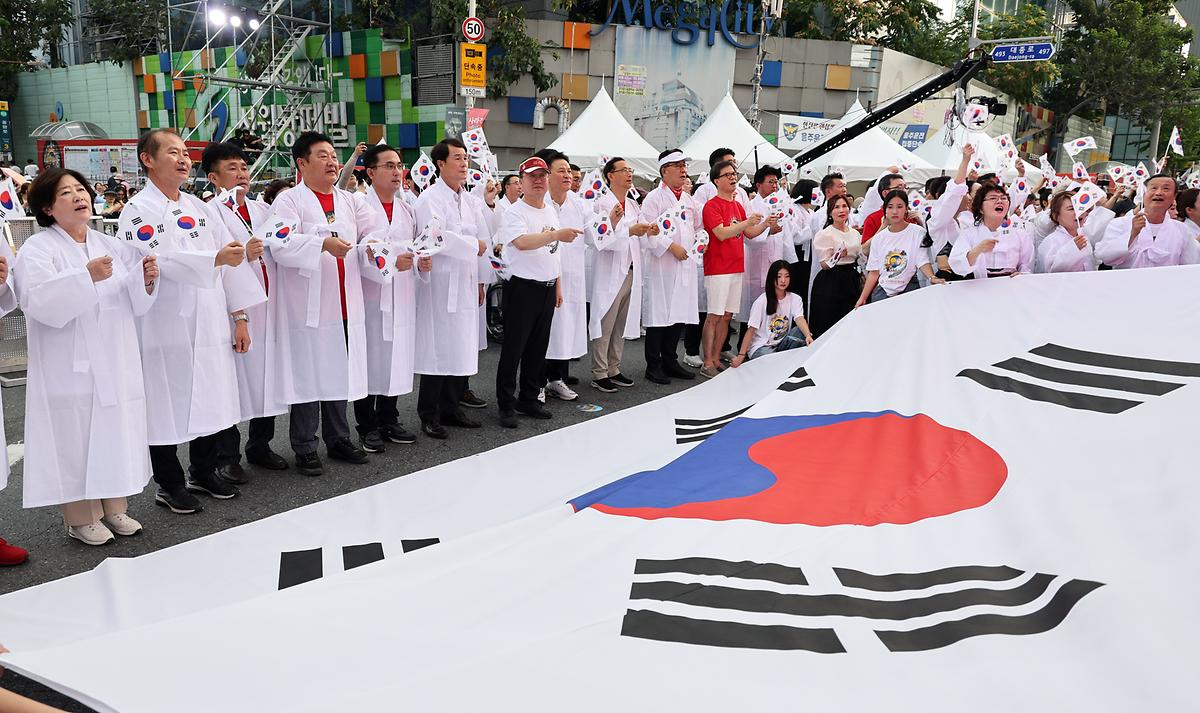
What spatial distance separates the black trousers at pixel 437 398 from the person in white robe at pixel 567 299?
0.87 metres

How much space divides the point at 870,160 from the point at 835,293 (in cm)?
938

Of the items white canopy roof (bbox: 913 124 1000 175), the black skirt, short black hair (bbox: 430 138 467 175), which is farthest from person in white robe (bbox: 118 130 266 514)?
white canopy roof (bbox: 913 124 1000 175)

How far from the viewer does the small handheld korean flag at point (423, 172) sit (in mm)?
6094

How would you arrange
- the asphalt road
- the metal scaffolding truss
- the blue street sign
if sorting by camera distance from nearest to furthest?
the asphalt road < the blue street sign < the metal scaffolding truss

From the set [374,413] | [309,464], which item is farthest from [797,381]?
[309,464]

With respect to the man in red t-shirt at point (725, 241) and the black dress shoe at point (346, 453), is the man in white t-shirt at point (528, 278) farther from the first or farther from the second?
the man in red t-shirt at point (725, 241)

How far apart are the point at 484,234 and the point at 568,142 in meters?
8.80

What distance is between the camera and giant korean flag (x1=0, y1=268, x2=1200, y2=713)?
2.15 meters

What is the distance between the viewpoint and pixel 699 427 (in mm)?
4785

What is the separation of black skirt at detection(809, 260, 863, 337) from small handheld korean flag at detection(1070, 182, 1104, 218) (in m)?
1.72

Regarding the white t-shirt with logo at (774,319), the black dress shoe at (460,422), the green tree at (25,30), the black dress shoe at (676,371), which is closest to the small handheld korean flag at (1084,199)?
the white t-shirt with logo at (774,319)

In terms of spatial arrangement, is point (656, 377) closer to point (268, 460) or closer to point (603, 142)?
point (268, 460)

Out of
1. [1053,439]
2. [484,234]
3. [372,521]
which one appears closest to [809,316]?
[484,234]

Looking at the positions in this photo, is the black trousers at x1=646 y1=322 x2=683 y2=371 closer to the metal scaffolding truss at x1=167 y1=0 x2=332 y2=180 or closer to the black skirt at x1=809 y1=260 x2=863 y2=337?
the black skirt at x1=809 y1=260 x2=863 y2=337
